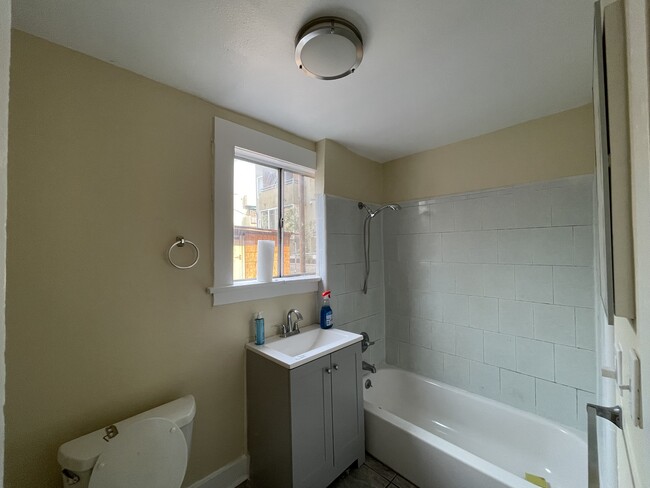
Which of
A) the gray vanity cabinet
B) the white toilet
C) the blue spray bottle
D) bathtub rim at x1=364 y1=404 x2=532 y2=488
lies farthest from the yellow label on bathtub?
the white toilet

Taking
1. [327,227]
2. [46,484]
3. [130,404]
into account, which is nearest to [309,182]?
[327,227]

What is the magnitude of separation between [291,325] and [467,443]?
1546 mm

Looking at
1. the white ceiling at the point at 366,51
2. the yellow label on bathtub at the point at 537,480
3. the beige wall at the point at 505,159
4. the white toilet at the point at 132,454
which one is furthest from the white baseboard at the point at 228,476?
the beige wall at the point at 505,159

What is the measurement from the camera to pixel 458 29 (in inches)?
→ 40.7

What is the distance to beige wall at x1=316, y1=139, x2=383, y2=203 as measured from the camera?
2062 millimetres

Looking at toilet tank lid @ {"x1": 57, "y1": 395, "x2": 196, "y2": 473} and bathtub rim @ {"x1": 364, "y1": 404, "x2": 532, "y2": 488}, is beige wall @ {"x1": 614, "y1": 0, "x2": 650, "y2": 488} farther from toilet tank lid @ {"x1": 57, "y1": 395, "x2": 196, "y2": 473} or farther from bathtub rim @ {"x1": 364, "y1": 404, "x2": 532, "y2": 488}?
toilet tank lid @ {"x1": 57, "y1": 395, "x2": 196, "y2": 473}

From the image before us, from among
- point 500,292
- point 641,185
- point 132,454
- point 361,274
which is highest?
point 641,185

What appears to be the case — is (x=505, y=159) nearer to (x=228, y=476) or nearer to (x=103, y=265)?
(x=103, y=265)

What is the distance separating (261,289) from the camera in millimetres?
1685

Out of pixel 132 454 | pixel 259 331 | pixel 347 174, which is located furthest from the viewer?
pixel 347 174

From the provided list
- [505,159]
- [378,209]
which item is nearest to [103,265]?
[378,209]

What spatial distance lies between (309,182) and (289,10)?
126 cm

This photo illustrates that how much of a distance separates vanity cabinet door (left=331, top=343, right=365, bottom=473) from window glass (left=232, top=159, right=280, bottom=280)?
0.77 metres

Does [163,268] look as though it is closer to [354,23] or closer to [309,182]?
[309,182]
